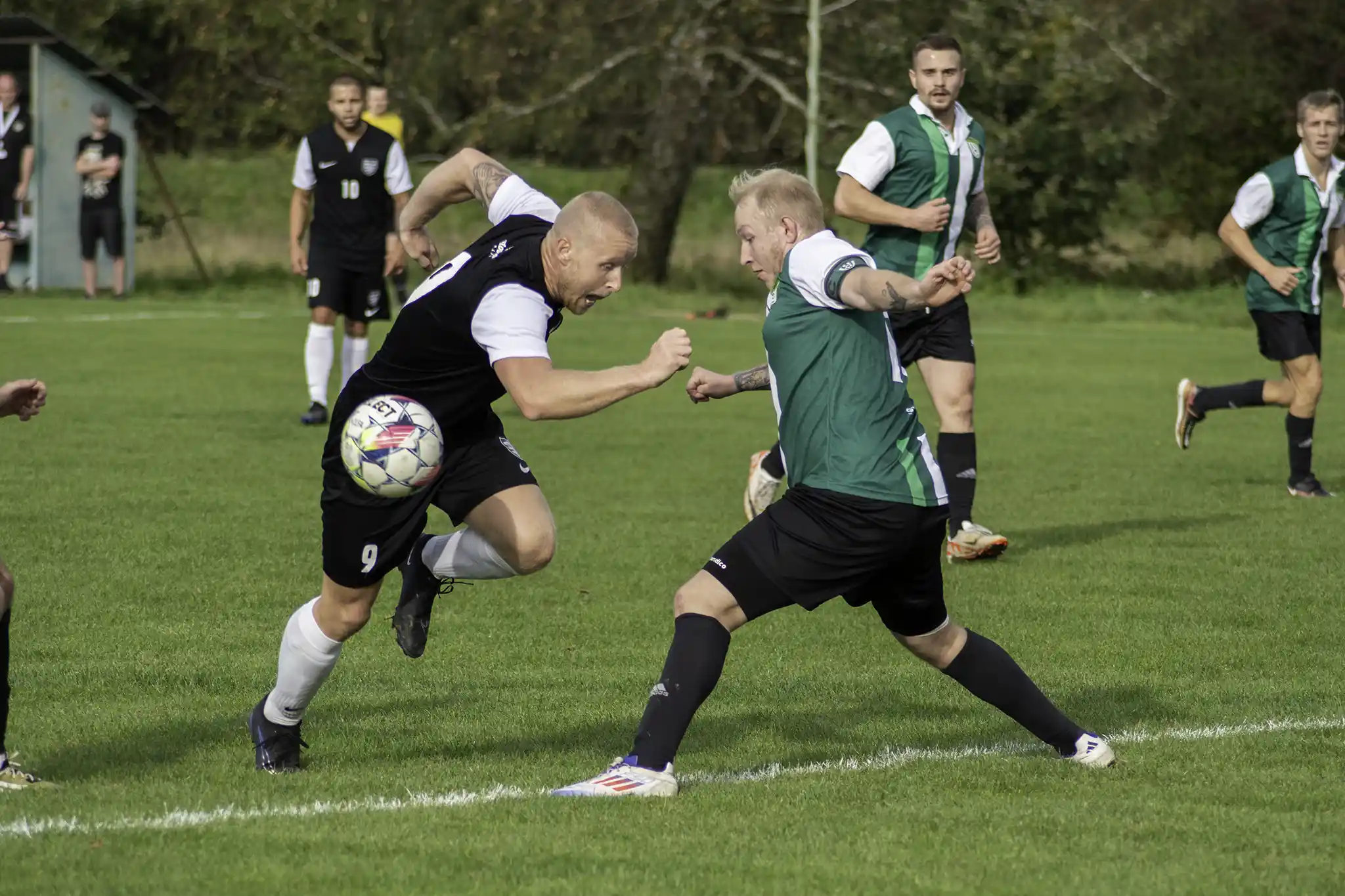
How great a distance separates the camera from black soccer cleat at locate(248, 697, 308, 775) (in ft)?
18.1

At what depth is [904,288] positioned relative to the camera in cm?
483

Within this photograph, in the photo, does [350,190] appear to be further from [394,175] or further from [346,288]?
[346,288]

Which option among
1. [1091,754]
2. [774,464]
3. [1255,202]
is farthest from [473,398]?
[1255,202]

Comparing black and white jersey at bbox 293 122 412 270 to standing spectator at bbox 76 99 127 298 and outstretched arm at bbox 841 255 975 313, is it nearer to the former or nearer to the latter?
outstretched arm at bbox 841 255 975 313

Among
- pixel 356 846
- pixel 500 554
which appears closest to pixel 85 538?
pixel 500 554

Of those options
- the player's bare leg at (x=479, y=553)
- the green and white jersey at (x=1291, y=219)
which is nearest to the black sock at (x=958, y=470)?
the green and white jersey at (x=1291, y=219)

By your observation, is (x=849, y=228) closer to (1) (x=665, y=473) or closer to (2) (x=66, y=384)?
(2) (x=66, y=384)

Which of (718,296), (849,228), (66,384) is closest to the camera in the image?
(66,384)

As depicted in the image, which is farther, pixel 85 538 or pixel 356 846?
pixel 85 538

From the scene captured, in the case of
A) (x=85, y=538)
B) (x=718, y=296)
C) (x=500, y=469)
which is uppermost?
(x=500, y=469)

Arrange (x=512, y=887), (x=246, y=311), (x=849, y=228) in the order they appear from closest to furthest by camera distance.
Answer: (x=512, y=887) → (x=246, y=311) → (x=849, y=228)

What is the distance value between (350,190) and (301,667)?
9.77 m

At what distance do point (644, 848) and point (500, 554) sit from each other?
1.55 meters

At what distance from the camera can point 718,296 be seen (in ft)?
106
